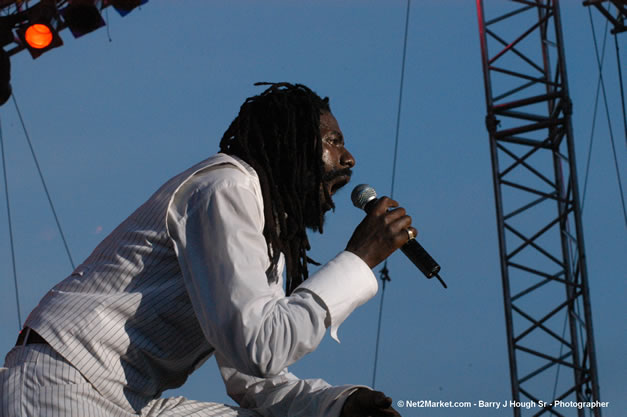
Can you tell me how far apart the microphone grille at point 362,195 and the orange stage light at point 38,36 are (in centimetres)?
408

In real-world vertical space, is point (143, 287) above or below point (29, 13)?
below

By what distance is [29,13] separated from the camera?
6.03m

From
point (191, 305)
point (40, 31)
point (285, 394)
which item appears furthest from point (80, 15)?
point (191, 305)

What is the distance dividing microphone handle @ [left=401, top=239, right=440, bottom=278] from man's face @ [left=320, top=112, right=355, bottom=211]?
23 centimetres

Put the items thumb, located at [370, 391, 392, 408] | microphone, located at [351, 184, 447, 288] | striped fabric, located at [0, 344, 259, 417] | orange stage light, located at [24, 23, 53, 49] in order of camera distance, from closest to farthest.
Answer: striped fabric, located at [0, 344, 259, 417] < thumb, located at [370, 391, 392, 408] < microphone, located at [351, 184, 447, 288] < orange stage light, located at [24, 23, 53, 49]

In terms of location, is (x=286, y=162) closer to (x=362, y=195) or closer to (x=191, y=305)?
(x=362, y=195)

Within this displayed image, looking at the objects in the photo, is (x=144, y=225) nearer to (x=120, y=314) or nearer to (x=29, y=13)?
(x=120, y=314)

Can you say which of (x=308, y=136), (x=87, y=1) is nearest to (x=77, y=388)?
(x=308, y=136)

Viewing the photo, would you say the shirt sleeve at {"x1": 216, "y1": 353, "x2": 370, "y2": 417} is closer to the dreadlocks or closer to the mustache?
the dreadlocks

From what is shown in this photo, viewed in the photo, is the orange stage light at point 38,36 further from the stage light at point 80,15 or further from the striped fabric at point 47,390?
the striped fabric at point 47,390

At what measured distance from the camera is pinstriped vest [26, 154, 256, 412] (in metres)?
1.92

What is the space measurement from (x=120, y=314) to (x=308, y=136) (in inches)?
26.0

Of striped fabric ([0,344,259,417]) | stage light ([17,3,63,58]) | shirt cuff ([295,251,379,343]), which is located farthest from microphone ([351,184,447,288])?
stage light ([17,3,63,58])

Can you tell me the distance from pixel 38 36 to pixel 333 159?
4.18 m
